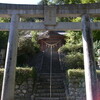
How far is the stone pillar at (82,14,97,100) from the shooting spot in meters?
6.20

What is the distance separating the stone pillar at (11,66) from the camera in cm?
629

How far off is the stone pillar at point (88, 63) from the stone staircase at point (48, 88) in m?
2.59

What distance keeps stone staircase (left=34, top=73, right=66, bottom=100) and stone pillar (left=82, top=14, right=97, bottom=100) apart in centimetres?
259

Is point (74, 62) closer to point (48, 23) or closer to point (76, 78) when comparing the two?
point (76, 78)

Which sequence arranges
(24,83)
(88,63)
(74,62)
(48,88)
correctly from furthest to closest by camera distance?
(74,62) < (48,88) < (24,83) < (88,63)

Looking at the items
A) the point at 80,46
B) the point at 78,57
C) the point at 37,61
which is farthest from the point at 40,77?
the point at 80,46

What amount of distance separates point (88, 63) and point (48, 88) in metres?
3.50

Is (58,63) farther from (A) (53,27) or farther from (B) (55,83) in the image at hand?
(A) (53,27)

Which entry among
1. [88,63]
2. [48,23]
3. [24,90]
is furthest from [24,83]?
[88,63]

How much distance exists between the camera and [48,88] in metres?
9.15

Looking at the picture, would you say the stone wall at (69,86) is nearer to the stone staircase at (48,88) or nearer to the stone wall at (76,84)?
the stone wall at (76,84)

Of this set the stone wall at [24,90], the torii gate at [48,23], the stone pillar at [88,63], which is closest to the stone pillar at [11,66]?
the torii gate at [48,23]

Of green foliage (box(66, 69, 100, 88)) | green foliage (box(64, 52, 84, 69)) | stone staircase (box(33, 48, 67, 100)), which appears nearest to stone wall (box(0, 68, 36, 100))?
stone staircase (box(33, 48, 67, 100))

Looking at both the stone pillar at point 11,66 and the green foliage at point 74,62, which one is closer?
the stone pillar at point 11,66
